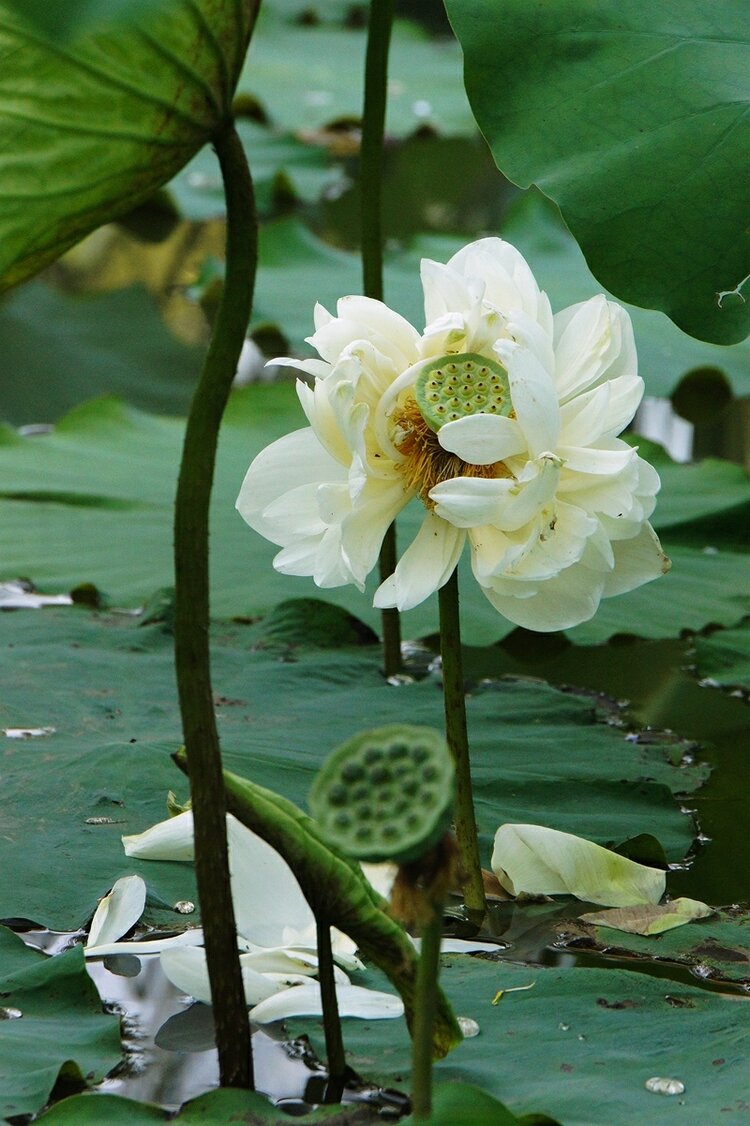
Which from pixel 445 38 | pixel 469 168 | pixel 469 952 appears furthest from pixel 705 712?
pixel 445 38

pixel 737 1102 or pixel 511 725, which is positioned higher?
pixel 511 725

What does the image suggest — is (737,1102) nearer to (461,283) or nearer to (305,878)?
(305,878)

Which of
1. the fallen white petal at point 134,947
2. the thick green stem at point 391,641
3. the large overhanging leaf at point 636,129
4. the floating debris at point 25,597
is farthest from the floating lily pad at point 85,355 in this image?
the fallen white petal at point 134,947

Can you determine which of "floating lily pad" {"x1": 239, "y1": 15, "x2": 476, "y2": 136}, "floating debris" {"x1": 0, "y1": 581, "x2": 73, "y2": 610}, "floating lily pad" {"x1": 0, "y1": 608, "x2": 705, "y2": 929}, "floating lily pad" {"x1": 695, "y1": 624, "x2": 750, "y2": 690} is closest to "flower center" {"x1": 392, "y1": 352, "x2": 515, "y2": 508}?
"floating lily pad" {"x1": 0, "y1": 608, "x2": 705, "y2": 929}

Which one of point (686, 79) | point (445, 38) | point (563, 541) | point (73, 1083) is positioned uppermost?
point (445, 38)

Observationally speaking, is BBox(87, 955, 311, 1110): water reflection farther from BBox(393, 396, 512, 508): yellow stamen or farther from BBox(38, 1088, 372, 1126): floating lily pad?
BBox(393, 396, 512, 508): yellow stamen

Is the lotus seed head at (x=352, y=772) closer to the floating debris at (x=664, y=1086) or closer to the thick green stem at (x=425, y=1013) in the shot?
the thick green stem at (x=425, y=1013)
